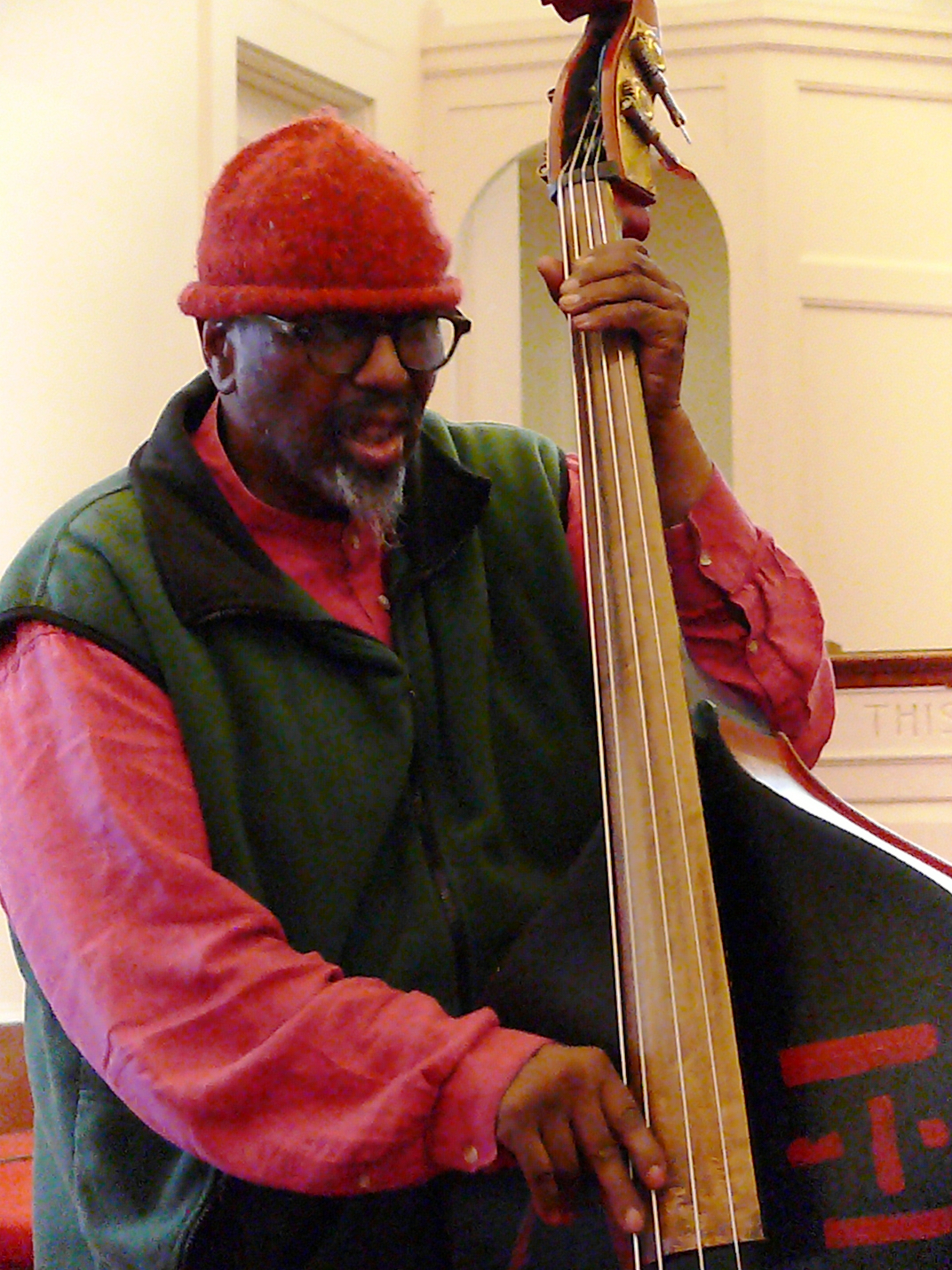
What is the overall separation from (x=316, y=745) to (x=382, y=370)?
255 millimetres

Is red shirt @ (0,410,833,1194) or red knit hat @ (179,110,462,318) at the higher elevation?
red knit hat @ (179,110,462,318)

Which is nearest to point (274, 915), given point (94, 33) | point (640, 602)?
point (640, 602)

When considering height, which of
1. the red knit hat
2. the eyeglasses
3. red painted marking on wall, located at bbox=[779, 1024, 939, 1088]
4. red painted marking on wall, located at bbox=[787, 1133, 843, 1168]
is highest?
the red knit hat

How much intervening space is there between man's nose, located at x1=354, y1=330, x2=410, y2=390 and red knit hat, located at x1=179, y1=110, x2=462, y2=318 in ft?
0.08

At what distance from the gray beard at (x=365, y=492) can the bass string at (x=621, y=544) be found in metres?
0.15

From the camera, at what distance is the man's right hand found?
68cm

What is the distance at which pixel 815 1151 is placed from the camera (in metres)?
0.69

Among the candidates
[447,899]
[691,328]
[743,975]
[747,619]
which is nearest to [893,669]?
[691,328]

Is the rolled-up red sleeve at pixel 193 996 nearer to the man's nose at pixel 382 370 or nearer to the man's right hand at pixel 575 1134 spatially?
the man's right hand at pixel 575 1134

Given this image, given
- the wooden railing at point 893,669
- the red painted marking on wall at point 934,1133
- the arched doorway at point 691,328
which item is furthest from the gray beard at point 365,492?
the arched doorway at point 691,328

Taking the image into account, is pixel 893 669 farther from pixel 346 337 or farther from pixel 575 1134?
pixel 575 1134

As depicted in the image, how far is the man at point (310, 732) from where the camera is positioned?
797 millimetres

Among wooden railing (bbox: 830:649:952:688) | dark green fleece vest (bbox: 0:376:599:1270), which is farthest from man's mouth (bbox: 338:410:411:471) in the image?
wooden railing (bbox: 830:649:952:688)

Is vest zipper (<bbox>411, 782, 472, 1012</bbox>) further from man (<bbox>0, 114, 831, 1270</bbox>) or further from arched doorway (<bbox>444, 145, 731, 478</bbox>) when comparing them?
arched doorway (<bbox>444, 145, 731, 478</bbox>)
